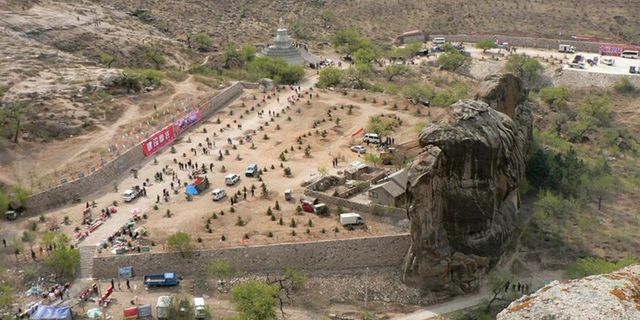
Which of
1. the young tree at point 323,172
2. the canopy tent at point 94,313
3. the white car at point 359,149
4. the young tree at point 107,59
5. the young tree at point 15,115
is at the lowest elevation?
the canopy tent at point 94,313

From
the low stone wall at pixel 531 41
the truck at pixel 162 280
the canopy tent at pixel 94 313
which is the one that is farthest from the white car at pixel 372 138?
the low stone wall at pixel 531 41

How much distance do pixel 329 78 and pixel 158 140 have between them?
29.9 meters

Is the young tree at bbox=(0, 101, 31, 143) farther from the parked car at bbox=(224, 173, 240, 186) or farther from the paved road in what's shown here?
the paved road

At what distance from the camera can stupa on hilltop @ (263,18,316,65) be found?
347 ft

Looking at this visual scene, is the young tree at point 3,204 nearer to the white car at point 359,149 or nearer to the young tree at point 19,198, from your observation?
the young tree at point 19,198

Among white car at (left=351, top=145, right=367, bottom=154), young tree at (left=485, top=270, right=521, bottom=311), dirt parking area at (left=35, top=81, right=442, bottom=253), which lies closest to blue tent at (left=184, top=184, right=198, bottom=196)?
dirt parking area at (left=35, top=81, right=442, bottom=253)

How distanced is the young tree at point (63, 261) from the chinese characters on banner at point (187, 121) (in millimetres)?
27120

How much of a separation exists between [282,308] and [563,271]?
22.2 m

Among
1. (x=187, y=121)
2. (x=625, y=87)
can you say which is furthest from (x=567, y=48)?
(x=187, y=121)

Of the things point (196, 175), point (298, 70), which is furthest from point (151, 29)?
point (196, 175)

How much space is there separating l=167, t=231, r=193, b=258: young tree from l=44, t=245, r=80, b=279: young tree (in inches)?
261

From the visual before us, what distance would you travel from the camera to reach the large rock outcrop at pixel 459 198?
47.0 m

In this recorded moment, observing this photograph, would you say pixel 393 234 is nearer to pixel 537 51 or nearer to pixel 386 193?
pixel 386 193

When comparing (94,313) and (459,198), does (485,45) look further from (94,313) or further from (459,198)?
(94,313)
